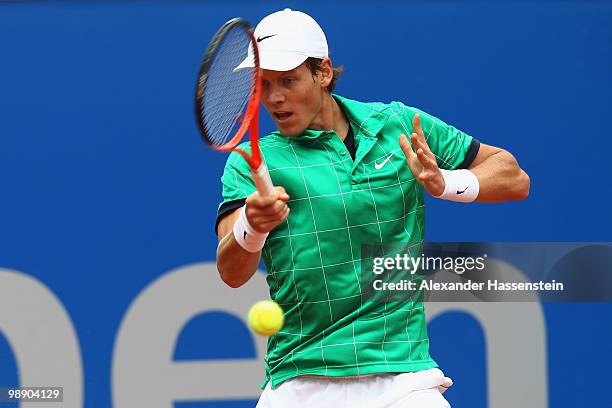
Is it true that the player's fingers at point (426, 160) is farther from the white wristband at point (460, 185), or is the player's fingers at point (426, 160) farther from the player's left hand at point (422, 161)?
the white wristband at point (460, 185)

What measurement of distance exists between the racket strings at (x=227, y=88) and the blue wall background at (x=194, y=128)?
127cm

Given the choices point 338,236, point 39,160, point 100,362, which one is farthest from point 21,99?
point 338,236

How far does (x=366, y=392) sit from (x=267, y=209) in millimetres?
730

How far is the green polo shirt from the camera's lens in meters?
3.80

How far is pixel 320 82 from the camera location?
156 inches

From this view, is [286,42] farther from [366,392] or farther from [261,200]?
[366,392]

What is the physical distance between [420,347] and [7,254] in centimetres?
196

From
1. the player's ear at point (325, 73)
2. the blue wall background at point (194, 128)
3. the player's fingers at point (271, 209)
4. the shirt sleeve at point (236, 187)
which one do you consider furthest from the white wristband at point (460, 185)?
the blue wall background at point (194, 128)

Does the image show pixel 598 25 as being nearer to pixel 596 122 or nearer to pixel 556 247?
pixel 596 122

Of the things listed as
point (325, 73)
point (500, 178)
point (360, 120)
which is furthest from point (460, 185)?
point (325, 73)

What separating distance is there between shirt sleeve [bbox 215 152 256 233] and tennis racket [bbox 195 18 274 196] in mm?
98

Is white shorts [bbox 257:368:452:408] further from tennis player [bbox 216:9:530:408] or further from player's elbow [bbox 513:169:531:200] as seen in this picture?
player's elbow [bbox 513:169:531:200]

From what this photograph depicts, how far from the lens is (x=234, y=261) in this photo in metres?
3.66

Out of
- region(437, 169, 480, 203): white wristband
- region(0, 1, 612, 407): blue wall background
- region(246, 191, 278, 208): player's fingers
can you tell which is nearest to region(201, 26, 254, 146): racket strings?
region(246, 191, 278, 208): player's fingers
